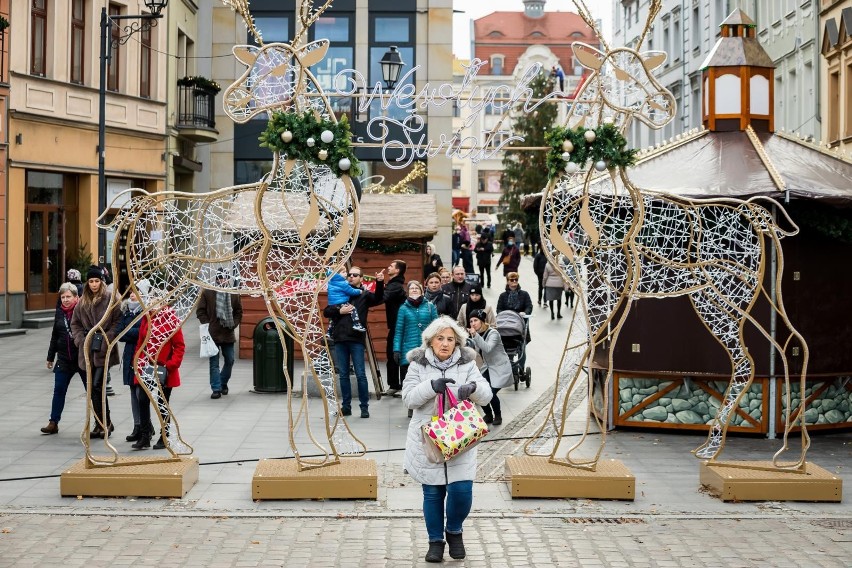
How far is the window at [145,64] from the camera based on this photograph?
32.3 meters

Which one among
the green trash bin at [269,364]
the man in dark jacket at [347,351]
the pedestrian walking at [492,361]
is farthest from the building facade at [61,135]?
the pedestrian walking at [492,361]

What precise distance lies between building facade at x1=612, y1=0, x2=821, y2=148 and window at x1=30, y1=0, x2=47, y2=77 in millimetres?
15076

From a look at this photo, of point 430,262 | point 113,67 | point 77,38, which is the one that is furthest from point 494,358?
Result: point 113,67

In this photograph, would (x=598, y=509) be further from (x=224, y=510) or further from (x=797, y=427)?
(x=797, y=427)

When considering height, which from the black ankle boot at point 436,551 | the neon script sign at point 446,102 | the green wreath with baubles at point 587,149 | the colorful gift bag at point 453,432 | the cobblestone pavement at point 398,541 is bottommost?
the cobblestone pavement at point 398,541

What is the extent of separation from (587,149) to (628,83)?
843 millimetres

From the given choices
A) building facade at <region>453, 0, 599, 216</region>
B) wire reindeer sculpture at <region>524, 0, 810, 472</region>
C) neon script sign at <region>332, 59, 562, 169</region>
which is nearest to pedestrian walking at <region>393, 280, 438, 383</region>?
wire reindeer sculpture at <region>524, 0, 810, 472</region>

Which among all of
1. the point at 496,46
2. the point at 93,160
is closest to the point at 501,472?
the point at 93,160

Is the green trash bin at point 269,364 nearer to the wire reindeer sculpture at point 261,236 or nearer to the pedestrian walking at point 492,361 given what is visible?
the pedestrian walking at point 492,361

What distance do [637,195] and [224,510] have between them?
449 centimetres

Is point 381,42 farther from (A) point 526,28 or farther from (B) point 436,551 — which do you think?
(A) point 526,28

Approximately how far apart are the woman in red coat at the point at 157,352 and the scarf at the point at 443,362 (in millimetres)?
3567

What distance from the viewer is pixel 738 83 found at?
1527 centimetres

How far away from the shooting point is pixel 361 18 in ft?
120
